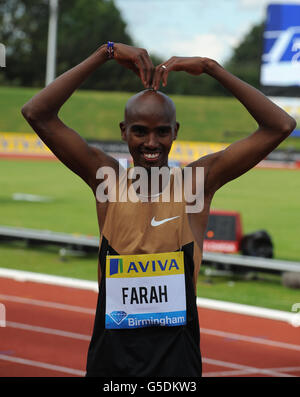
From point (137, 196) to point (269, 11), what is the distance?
28.3 ft

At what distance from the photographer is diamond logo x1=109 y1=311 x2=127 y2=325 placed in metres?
2.62

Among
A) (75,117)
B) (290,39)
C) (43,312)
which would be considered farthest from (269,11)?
(75,117)

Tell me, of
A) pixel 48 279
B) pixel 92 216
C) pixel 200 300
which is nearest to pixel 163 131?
pixel 200 300

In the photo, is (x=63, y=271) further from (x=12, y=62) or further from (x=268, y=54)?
(x=12, y=62)

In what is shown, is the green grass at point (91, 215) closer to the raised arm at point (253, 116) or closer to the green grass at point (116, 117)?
the raised arm at point (253, 116)

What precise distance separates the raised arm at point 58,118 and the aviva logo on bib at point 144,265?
336mm

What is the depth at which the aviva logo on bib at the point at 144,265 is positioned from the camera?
2.62m

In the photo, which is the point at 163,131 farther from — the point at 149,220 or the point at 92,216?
the point at 92,216

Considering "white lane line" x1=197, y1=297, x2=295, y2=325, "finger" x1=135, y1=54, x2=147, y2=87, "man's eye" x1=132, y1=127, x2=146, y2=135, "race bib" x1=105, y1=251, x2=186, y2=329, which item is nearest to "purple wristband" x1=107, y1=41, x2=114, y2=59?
"finger" x1=135, y1=54, x2=147, y2=87

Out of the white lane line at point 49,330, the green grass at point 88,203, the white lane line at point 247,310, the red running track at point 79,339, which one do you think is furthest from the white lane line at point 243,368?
the green grass at point 88,203

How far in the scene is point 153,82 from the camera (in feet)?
8.41

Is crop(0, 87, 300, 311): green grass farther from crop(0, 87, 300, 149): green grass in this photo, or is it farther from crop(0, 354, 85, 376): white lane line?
crop(0, 87, 300, 149): green grass

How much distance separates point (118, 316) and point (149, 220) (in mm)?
404

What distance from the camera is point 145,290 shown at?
268 cm
